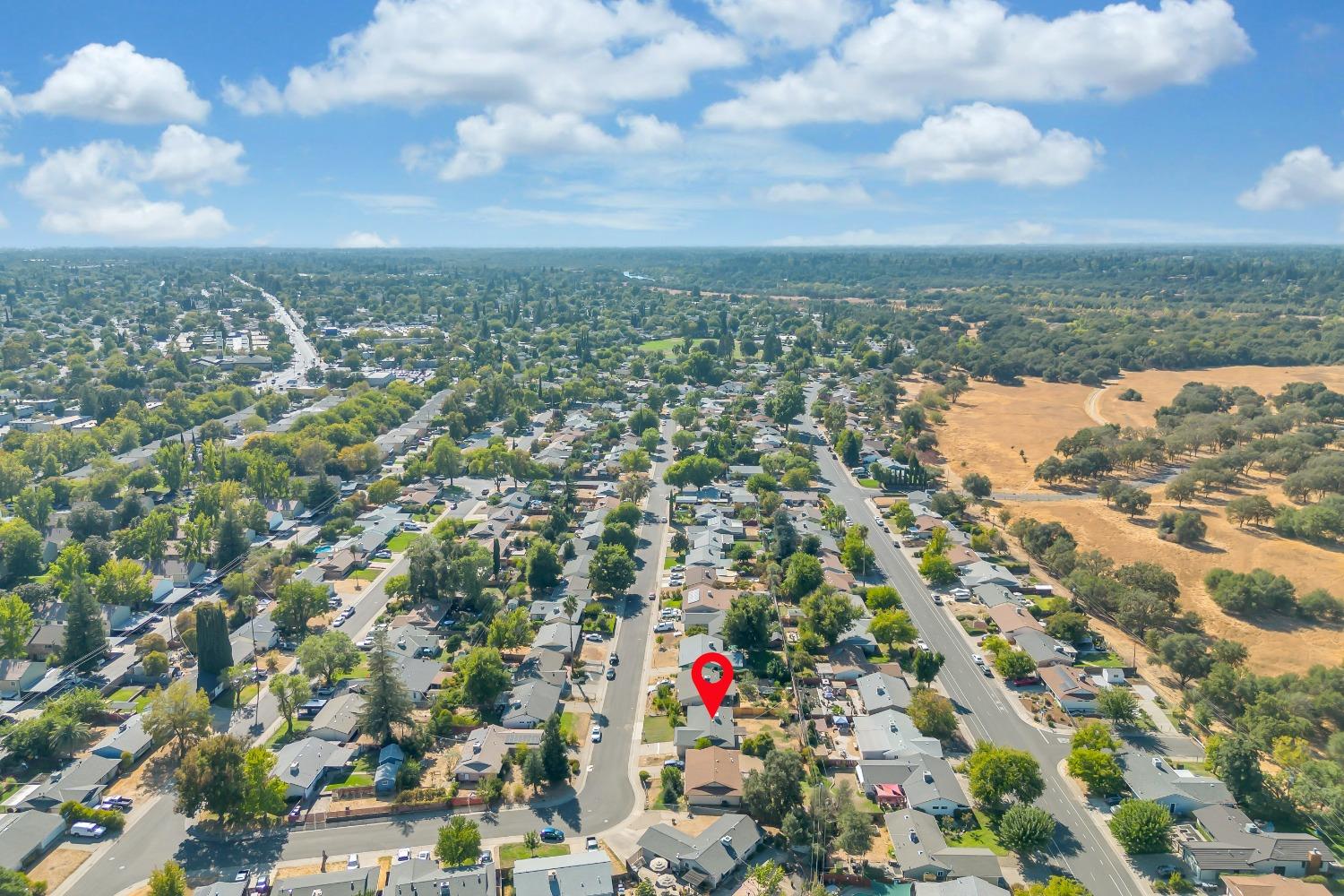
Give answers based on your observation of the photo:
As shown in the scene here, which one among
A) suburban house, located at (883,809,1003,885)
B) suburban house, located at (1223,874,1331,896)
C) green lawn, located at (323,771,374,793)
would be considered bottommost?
green lawn, located at (323,771,374,793)

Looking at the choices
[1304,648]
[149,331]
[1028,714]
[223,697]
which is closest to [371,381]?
[149,331]

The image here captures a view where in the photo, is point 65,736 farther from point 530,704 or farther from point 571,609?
point 571,609

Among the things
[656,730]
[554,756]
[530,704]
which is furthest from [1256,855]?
[530,704]

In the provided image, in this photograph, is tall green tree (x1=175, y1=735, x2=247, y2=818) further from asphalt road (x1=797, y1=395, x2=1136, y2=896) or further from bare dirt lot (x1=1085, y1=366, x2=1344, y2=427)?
bare dirt lot (x1=1085, y1=366, x2=1344, y2=427)

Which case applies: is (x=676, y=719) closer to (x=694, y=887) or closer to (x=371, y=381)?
(x=694, y=887)

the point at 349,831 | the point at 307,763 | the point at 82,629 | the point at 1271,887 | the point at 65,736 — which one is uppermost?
the point at 82,629

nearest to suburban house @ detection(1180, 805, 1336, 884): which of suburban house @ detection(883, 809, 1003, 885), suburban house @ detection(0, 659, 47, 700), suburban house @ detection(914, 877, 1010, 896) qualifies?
suburban house @ detection(883, 809, 1003, 885)

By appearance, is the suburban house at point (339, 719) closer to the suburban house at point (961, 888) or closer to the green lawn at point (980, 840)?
the suburban house at point (961, 888)

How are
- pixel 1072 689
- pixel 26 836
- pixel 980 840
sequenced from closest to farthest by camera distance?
pixel 26 836 → pixel 980 840 → pixel 1072 689
